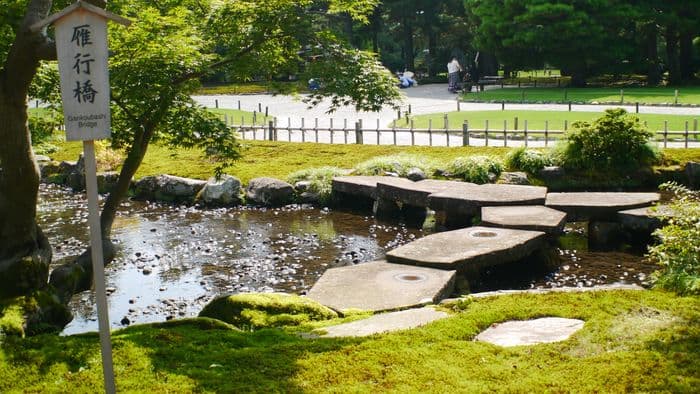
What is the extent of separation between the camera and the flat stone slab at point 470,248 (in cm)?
1140

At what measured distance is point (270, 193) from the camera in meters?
19.5

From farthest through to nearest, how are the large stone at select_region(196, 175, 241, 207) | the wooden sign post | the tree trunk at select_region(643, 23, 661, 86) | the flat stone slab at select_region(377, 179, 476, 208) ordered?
the tree trunk at select_region(643, 23, 661, 86) → the large stone at select_region(196, 175, 241, 207) → the flat stone slab at select_region(377, 179, 476, 208) → the wooden sign post

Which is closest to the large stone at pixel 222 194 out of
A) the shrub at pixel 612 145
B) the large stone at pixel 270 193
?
the large stone at pixel 270 193

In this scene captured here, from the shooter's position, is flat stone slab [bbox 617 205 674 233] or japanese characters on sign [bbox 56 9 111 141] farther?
flat stone slab [bbox 617 205 674 233]

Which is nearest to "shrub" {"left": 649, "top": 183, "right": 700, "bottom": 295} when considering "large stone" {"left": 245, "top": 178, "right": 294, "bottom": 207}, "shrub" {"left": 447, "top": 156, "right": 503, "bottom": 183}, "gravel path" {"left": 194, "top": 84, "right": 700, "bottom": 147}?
"gravel path" {"left": 194, "top": 84, "right": 700, "bottom": 147}

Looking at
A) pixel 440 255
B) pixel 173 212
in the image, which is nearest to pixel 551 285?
pixel 440 255

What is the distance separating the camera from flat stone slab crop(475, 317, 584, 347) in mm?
6816

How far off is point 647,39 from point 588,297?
43202mm

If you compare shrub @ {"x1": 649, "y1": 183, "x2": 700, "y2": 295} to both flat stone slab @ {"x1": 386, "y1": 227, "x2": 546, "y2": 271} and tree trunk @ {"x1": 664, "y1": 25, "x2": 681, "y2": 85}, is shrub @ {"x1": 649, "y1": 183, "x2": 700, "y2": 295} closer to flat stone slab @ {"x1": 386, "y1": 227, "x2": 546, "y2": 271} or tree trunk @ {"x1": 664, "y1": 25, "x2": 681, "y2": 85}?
flat stone slab @ {"x1": 386, "y1": 227, "x2": 546, "y2": 271}

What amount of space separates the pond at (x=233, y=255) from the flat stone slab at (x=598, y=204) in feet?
2.01

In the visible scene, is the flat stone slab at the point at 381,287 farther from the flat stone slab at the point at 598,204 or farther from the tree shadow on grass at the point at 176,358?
the flat stone slab at the point at 598,204

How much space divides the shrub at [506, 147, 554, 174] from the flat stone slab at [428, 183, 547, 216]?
2.49 metres

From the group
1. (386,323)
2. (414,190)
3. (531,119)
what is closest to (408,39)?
(531,119)

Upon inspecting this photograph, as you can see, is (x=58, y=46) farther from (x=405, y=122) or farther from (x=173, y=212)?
(x=405, y=122)
